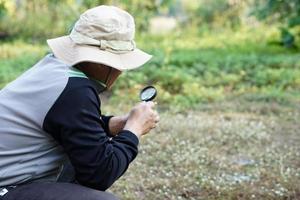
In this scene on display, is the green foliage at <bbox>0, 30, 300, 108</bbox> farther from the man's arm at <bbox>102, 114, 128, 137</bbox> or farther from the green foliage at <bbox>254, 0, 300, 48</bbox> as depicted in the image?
the man's arm at <bbox>102, 114, 128, 137</bbox>

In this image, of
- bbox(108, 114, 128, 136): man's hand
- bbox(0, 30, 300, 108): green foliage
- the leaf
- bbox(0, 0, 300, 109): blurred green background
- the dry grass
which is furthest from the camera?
the leaf

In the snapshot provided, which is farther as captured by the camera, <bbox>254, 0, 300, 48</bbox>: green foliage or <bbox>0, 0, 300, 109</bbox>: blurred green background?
<bbox>254, 0, 300, 48</bbox>: green foliage

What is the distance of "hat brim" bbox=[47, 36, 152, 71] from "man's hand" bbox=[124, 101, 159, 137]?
0.60 feet

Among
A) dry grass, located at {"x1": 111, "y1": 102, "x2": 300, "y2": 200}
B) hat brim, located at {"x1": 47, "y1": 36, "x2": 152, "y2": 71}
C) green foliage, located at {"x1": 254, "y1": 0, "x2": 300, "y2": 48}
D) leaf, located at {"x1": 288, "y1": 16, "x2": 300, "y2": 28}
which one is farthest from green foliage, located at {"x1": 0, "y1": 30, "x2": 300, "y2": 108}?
hat brim, located at {"x1": 47, "y1": 36, "x2": 152, "y2": 71}

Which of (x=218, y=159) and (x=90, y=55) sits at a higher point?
(x=90, y=55)

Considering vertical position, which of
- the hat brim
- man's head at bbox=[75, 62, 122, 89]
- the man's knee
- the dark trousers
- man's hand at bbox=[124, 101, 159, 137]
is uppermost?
the hat brim

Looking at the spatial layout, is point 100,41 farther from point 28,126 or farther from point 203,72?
point 203,72

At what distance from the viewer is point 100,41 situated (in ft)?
7.01

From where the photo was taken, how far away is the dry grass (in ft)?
11.8

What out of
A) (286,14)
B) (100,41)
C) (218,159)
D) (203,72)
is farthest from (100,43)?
(286,14)

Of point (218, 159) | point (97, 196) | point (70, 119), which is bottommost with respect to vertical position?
point (218, 159)

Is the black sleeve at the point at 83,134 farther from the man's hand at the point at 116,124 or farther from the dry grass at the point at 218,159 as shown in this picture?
the dry grass at the point at 218,159

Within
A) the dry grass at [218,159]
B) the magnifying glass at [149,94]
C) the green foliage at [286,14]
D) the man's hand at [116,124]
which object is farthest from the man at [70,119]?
the green foliage at [286,14]

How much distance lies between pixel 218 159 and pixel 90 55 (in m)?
2.30
